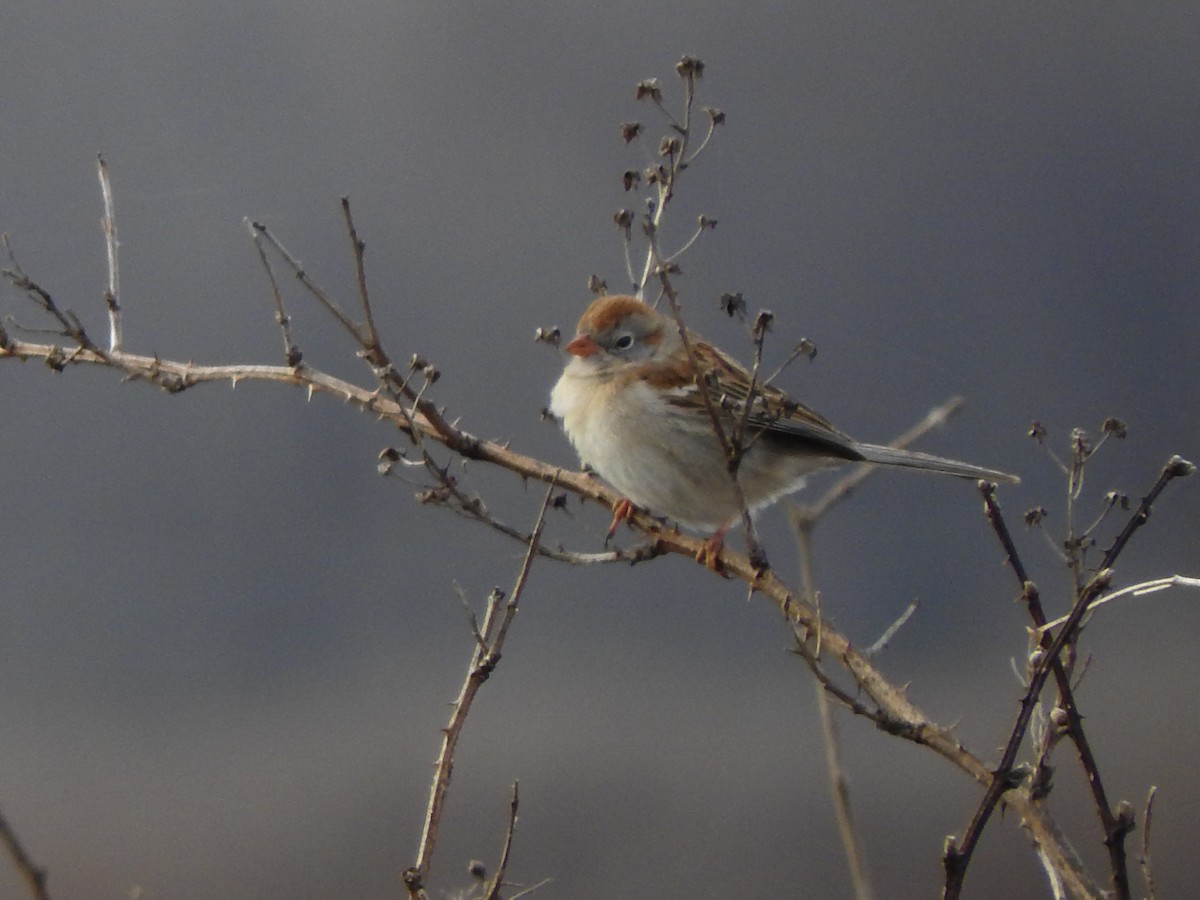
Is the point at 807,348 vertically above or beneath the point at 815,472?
beneath

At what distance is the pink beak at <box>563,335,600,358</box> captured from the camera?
323 centimetres

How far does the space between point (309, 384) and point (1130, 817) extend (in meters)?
1.53

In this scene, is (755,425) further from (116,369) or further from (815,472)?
(116,369)

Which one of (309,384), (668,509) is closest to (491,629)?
(309,384)

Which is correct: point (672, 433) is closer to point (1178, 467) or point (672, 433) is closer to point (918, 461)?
point (918, 461)

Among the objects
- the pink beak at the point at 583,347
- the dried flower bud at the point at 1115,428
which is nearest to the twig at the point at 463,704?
the dried flower bud at the point at 1115,428

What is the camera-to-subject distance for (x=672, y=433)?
3.05 metres

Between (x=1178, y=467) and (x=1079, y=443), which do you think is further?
(x=1079, y=443)

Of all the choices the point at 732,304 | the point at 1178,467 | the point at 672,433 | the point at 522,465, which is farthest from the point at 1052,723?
the point at 672,433

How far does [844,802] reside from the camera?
79.0 inches

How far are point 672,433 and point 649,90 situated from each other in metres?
1.08

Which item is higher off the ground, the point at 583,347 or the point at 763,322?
the point at 583,347

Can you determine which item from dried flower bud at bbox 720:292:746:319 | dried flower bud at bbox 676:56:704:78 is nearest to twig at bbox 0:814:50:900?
dried flower bud at bbox 720:292:746:319

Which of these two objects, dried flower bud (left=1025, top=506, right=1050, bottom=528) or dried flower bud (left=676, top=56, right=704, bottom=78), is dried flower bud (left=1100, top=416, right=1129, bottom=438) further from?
dried flower bud (left=676, top=56, right=704, bottom=78)
